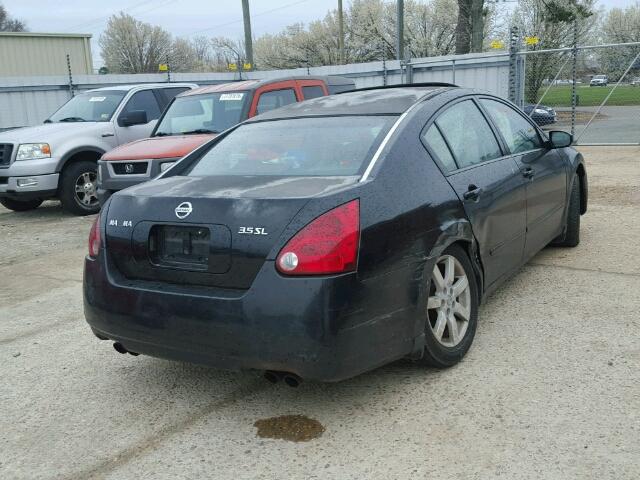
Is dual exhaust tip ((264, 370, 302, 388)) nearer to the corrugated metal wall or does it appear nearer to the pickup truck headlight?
the pickup truck headlight

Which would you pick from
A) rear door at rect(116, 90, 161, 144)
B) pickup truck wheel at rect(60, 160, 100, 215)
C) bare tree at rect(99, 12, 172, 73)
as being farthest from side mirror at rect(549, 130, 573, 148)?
bare tree at rect(99, 12, 172, 73)

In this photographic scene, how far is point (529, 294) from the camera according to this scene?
487cm

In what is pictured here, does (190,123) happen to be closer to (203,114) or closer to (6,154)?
(203,114)

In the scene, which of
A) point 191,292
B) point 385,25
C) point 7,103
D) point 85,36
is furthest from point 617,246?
point 385,25

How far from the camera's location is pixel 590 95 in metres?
20.4

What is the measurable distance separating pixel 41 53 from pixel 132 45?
1315 inches

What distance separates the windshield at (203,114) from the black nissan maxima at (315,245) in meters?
3.97

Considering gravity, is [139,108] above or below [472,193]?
above

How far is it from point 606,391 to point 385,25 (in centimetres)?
4984

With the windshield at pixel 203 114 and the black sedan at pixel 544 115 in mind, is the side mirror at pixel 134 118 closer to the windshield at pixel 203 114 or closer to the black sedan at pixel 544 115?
the windshield at pixel 203 114

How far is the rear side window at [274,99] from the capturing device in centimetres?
821

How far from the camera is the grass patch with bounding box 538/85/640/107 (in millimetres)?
18734

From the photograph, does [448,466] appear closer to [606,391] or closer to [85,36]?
[606,391]

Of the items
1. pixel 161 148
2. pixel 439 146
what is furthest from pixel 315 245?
pixel 161 148
